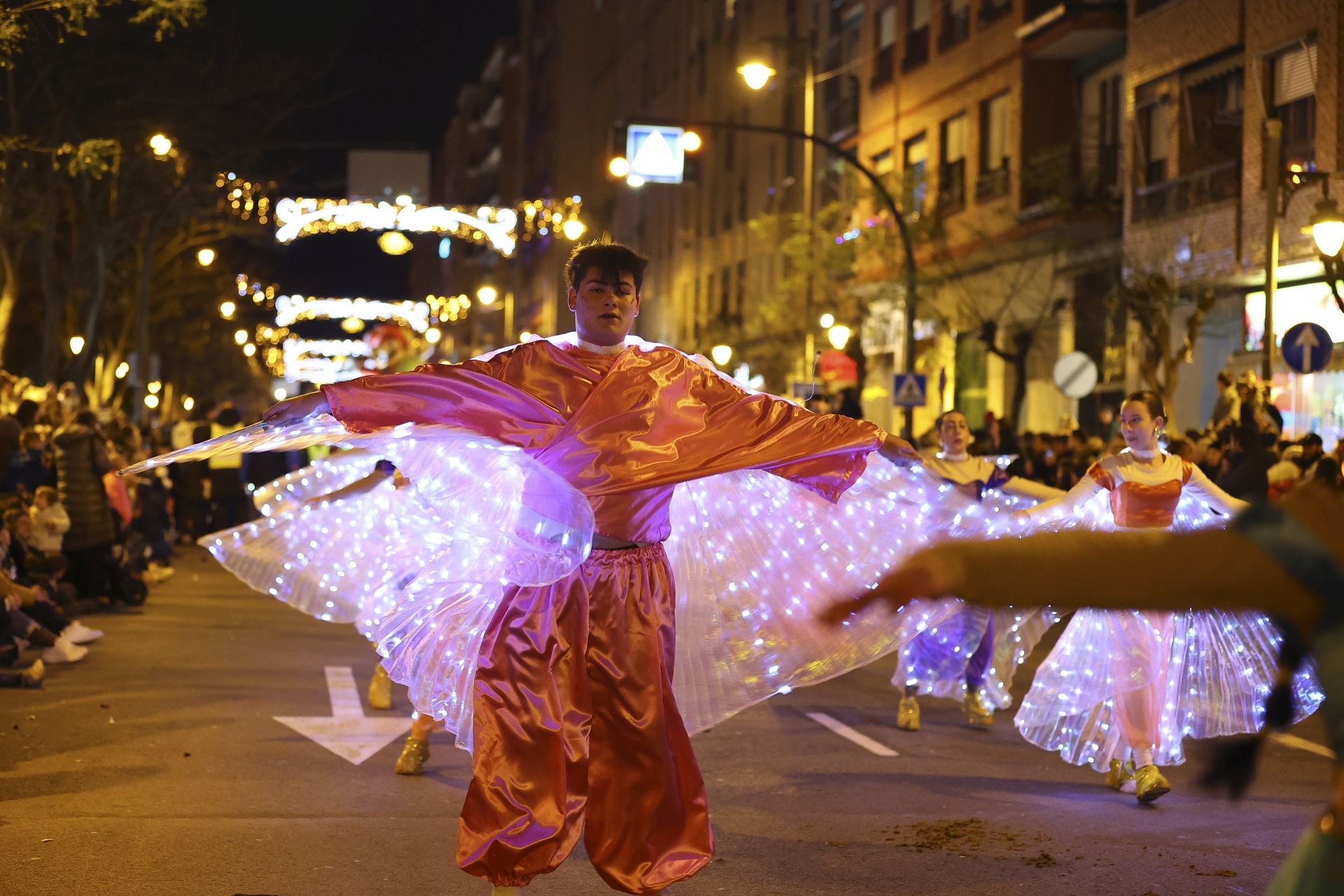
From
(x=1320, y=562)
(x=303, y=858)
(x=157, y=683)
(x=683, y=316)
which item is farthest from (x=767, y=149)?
(x=1320, y=562)

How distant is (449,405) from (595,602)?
31.2 inches

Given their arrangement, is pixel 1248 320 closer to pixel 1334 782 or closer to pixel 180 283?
pixel 1334 782

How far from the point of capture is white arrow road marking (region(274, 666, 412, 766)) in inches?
353

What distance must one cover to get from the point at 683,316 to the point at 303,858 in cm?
5404

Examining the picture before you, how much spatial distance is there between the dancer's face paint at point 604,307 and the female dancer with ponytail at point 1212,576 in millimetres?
3434

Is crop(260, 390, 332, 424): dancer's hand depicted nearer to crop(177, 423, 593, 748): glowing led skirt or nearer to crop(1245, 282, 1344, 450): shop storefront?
crop(177, 423, 593, 748): glowing led skirt

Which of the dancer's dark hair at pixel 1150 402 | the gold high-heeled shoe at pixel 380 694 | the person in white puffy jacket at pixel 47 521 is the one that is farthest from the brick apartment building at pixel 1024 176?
the gold high-heeled shoe at pixel 380 694

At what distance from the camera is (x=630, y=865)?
5.42 meters

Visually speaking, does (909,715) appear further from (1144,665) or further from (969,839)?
(969,839)

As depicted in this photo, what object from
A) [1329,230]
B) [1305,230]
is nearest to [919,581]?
[1329,230]

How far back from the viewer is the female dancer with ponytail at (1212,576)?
7.81 ft

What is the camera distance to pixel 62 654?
12.1 metres

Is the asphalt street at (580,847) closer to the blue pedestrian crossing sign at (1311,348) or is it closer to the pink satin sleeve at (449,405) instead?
the pink satin sleeve at (449,405)

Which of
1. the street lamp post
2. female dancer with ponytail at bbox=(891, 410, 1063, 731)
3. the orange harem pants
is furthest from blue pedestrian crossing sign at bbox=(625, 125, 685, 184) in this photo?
the orange harem pants
